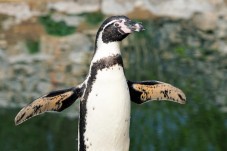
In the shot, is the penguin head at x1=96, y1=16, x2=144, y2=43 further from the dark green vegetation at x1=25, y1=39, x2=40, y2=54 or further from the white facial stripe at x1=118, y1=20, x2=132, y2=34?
the dark green vegetation at x1=25, y1=39, x2=40, y2=54

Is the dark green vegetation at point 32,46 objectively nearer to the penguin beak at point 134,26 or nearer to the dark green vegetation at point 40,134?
the dark green vegetation at point 40,134

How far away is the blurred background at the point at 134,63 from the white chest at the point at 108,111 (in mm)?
1760

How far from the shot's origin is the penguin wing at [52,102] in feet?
8.89

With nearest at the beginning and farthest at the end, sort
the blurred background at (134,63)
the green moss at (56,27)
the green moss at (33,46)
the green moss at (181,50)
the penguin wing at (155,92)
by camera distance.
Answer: the penguin wing at (155,92) → the blurred background at (134,63) → the green moss at (181,50) → the green moss at (33,46) → the green moss at (56,27)

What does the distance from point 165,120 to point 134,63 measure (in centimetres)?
207

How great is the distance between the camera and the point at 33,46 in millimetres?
8328

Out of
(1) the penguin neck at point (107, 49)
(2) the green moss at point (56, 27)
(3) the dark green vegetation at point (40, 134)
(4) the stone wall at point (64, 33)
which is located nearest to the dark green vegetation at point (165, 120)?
(3) the dark green vegetation at point (40, 134)

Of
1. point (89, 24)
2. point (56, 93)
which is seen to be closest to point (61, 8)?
point (89, 24)

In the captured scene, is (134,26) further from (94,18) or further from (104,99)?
(94,18)

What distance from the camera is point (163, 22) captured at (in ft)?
31.0

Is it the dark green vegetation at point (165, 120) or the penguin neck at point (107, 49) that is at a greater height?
the dark green vegetation at point (165, 120)

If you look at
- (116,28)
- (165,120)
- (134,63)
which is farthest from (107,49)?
(134,63)

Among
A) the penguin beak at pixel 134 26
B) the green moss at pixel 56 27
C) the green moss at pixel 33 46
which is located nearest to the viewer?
the penguin beak at pixel 134 26

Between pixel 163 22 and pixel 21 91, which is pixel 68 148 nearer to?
pixel 21 91
